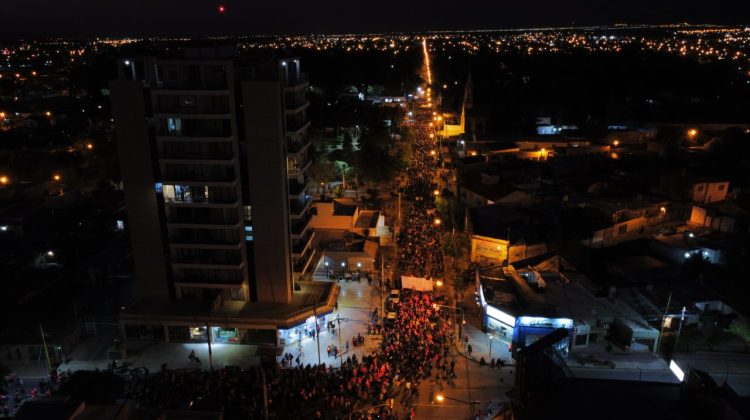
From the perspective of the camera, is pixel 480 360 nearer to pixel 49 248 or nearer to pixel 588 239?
pixel 588 239

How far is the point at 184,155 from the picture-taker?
2203cm

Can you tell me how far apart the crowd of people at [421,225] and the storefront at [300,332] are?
7.32 m

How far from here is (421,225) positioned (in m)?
35.7

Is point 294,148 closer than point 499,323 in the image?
No

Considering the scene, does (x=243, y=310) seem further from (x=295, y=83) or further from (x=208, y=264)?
(x=295, y=83)

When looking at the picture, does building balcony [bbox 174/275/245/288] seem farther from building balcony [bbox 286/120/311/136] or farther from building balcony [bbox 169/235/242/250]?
building balcony [bbox 286/120/311/136]

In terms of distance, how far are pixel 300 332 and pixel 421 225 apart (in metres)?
14.5

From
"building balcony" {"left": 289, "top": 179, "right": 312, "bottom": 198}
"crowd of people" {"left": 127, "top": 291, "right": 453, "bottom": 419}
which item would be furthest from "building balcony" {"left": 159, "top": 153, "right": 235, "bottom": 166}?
"crowd of people" {"left": 127, "top": 291, "right": 453, "bottom": 419}

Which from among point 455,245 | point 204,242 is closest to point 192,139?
point 204,242

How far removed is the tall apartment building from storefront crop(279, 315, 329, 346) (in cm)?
10

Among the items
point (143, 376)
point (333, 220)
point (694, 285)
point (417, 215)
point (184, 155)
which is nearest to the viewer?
point (143, 376)

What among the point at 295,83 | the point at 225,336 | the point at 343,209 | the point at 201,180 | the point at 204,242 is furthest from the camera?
the point at 343,209

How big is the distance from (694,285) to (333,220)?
19994 mm

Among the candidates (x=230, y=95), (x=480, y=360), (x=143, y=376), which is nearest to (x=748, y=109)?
(x=480, y=360)
